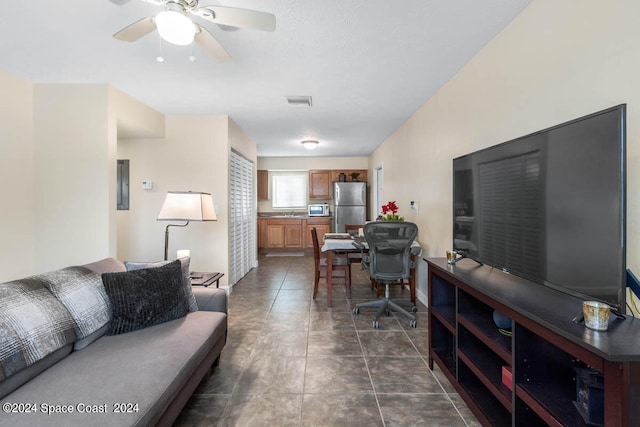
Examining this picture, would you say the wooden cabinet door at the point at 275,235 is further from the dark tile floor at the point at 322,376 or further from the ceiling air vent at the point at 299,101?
the ceiling air vent at the point at 299,101

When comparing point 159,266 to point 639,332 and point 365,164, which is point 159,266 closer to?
point 639,332

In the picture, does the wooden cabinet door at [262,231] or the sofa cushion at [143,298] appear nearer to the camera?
the sofa cushion at [143,298]

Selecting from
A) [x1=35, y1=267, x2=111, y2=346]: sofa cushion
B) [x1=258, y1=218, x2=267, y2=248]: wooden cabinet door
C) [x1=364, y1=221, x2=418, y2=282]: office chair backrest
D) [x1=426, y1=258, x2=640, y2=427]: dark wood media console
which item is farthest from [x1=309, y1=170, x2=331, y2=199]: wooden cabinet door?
[x1=35, y1=267, x2=111, y2=346]: sofa cushion

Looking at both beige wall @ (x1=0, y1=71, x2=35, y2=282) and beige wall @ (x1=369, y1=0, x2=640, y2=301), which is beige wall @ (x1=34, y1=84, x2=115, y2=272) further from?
beige wall @ (x1=369, y1=0, x2=640, y2=301)

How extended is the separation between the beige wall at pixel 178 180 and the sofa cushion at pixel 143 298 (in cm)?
208

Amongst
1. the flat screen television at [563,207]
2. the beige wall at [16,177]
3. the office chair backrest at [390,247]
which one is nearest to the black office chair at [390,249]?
the office chair backrest at [390,247]

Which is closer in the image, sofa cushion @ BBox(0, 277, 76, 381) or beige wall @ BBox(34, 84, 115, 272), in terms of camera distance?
sofa cushion @ BBox(0, 277, 76, 381)

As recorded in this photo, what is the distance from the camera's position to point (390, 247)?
287 cm

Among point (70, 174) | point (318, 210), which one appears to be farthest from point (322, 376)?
point (318, 210)

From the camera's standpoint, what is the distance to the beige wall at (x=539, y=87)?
1.19m

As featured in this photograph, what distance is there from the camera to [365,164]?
7.34 m

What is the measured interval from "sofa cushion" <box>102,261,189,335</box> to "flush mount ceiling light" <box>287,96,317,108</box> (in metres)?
2.23

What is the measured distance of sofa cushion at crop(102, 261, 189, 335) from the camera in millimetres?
1678

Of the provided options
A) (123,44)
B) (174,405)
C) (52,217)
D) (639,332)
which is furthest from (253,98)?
(639,332)
